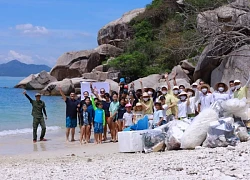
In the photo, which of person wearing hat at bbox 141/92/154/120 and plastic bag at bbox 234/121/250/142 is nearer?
plastic bag at bbox 234/121/250/142

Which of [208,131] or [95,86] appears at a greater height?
[95,86]

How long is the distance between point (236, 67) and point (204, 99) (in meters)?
Answer: 9.06

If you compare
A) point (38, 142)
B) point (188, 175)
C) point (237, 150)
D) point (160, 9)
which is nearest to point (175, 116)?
point (237, 150)

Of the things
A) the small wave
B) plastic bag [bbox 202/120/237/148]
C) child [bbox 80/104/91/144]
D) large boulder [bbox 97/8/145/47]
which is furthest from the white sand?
large boulder [bbox 97/8/145/47]

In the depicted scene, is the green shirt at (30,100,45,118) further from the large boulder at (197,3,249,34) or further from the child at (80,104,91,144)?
the large boulder at (197,3,249,34)

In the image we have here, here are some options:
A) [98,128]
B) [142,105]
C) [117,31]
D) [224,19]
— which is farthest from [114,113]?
[117,31]

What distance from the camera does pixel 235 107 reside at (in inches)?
364

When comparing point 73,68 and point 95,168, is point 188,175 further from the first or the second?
point 73,68

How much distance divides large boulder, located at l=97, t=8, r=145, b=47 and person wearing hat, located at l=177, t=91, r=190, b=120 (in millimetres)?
37427

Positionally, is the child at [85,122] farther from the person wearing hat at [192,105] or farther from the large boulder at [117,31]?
the large boulder at [117,31]

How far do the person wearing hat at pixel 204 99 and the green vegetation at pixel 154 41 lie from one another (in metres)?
19.7

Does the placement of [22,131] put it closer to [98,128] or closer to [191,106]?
[98,128]

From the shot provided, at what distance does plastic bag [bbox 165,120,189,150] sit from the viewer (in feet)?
29.7

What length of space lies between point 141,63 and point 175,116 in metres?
27.6
